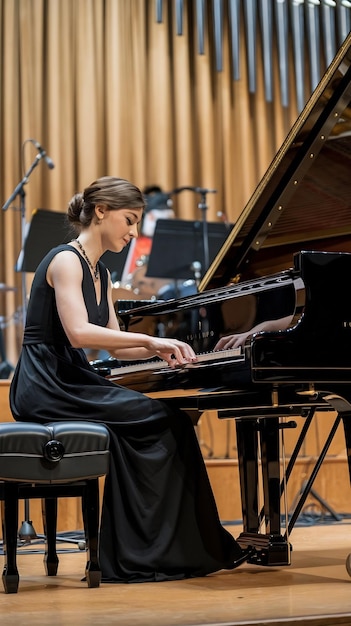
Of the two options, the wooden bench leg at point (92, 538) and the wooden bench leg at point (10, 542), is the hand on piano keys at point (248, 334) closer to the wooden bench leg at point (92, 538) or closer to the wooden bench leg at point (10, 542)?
the wooden bench leg at point (92, 538)

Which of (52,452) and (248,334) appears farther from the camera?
(248,334)

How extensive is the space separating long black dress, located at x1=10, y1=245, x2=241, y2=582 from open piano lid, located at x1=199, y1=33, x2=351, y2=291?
2.06ft

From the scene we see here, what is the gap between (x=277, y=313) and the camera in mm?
2664

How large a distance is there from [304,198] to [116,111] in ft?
15.7

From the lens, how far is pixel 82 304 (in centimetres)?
283

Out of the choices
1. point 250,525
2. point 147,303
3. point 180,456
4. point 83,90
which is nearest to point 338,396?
point 180,456

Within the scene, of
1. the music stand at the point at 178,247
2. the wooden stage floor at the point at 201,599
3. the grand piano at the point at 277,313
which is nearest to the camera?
the wooden stage floor at the point at 201,599

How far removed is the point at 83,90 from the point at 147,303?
4.52 metres

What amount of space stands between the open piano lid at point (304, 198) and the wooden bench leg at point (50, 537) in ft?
3.15

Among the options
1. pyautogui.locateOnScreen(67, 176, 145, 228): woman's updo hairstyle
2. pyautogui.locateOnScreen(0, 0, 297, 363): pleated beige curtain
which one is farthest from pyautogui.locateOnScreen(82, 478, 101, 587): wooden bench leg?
pyautogui.locateOnScreen(0, 0, 297, 363): pleated beige curtain

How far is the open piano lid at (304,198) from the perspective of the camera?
2.90m

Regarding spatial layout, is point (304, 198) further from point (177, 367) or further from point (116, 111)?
point (116, 111)

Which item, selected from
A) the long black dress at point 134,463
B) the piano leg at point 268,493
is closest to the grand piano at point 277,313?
the piano leg at point 268,493

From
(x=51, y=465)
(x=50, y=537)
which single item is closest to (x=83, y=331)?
(x=51, y=465)
